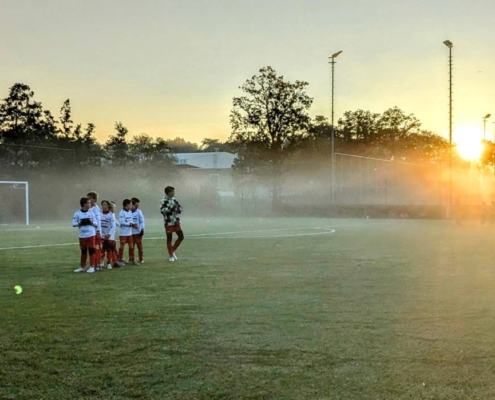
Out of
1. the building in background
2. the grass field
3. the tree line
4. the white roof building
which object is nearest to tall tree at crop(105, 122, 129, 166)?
the tree line

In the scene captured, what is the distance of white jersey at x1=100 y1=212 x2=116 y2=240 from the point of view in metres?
13.4

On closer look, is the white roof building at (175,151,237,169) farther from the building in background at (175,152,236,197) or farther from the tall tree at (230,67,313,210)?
the tall tree at (230,67,313,210)

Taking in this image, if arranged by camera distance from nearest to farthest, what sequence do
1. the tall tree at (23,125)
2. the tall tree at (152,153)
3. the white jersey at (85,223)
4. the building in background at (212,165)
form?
the white jersey at (85,223) → the tall tree at (23,125) → the tall tree at (152,153) → the building in background at (212,165)

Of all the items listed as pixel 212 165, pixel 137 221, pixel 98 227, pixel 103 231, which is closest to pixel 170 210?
pixel 137 221

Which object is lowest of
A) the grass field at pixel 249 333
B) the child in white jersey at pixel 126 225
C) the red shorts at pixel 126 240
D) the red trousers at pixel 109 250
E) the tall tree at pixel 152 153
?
the grass field at pixel 249 333

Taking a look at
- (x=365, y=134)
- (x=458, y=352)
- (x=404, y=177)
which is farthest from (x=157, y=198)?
(x=458, y=352)

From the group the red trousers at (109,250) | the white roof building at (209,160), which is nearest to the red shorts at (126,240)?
the red trousers at (109,250)

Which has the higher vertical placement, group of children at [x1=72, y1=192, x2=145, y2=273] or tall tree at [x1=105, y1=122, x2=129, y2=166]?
tall tree at [x1=105, y1=122, x2=129, y2=166]

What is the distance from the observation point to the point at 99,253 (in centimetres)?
1298

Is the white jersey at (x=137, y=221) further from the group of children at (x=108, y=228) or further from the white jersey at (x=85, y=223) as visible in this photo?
the white jersey at (x=85, y=223)

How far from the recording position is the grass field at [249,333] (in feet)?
15.7

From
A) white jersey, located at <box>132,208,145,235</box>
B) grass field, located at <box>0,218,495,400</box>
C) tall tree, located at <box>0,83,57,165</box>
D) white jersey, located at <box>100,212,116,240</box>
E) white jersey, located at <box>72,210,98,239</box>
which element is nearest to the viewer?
grass field, located at <box>0,218,495,400</box>

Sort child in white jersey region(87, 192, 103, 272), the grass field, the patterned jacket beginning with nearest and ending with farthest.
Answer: the grass field, child in white jersey region(87, 192, 103, 272), the patterned jacket

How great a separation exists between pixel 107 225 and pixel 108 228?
69 mm
